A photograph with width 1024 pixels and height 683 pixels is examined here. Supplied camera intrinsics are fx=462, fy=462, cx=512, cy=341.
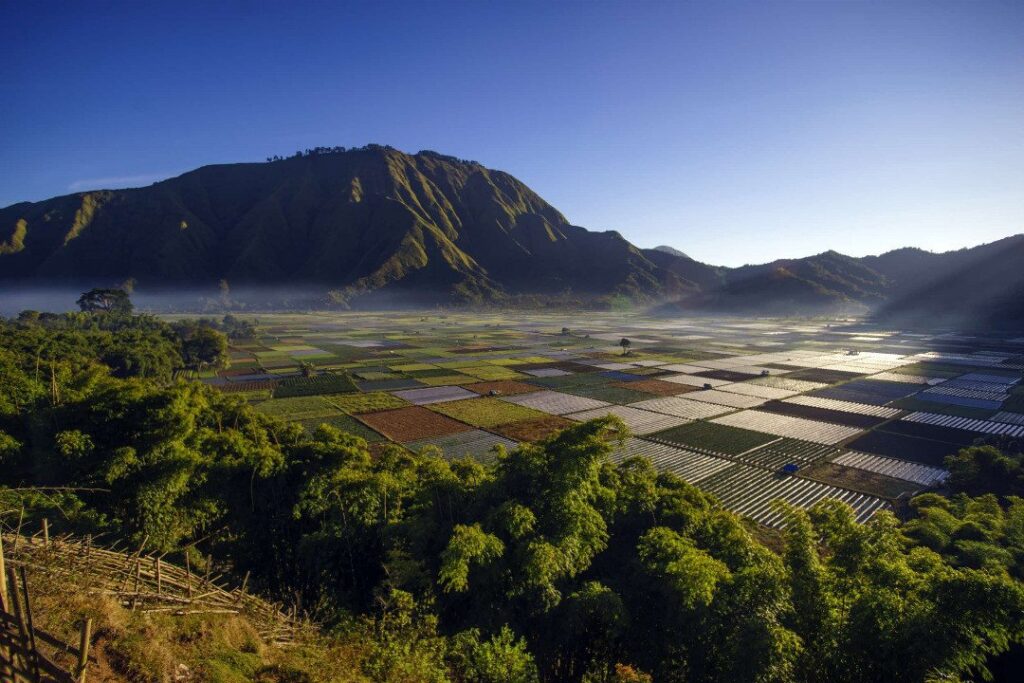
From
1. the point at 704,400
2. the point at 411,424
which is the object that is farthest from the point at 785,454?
the point at 411,424

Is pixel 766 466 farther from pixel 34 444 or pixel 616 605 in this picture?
pixel 34 444

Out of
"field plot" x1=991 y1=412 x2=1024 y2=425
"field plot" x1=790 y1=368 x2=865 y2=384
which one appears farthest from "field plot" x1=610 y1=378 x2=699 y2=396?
"field plot" x1=991 y1=412 x2=1024 y2=425

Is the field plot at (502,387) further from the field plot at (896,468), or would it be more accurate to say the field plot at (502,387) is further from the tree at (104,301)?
the tree at (104,301)

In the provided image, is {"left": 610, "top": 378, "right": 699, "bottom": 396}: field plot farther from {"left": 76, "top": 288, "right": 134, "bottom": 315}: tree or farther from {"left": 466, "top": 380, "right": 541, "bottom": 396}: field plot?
{"left": 76, "top": 288, "right": 134, "bottom": 315}: tree

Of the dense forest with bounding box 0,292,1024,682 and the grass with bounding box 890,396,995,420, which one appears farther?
the grass with bounding box 890,396,995,420

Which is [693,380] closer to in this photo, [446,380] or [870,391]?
[870,391]

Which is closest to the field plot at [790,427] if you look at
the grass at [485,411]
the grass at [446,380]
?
the grass at [485,411]
